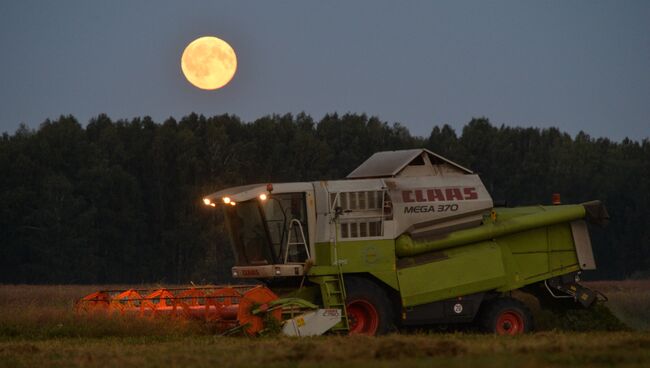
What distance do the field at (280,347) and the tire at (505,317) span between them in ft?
3.51

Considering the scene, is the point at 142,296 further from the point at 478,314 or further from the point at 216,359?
the point at 216,359

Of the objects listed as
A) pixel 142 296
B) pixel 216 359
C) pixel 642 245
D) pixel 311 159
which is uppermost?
pixel 311 159

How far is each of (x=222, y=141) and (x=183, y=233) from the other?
8121 mm

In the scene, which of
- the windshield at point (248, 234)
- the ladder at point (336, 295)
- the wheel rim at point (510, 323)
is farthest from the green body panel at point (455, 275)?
the windshield at point (248, 234)

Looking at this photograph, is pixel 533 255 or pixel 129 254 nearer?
pixel 533 255

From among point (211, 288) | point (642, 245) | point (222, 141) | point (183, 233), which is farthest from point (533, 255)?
point (642, 245)

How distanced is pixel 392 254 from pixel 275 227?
2484mm

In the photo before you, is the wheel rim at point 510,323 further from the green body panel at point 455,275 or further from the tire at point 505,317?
the green body panel at point 455,275

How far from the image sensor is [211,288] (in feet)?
92.5

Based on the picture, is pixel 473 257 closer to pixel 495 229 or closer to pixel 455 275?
pixel 455 275

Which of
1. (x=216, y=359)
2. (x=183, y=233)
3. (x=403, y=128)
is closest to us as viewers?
(x=216, y=359)

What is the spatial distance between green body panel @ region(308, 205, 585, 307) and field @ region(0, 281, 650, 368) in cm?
113

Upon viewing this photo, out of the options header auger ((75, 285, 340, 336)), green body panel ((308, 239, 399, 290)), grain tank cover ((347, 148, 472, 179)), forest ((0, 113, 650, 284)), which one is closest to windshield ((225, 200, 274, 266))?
header auger ((75, 285, 340, 336))

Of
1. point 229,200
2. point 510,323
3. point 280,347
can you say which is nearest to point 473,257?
point 510,323
